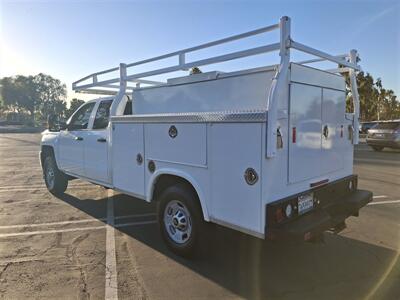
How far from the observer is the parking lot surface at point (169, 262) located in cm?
357

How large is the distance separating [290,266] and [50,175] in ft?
20.0

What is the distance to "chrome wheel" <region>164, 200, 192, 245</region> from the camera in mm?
4277

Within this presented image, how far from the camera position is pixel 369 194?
4.82 metres

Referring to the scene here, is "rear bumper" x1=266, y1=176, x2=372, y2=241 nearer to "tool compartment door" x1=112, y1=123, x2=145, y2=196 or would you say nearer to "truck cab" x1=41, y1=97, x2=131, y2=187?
"tool compartment door" x1=112, y1=123, x2=145, y2=196

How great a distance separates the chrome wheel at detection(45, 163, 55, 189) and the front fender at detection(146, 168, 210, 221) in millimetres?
4068

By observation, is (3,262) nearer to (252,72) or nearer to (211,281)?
(211,281)

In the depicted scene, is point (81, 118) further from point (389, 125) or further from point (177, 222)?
point (389, 125)

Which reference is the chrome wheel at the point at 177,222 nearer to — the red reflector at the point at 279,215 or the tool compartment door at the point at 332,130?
the red reflector at the point at 279,215

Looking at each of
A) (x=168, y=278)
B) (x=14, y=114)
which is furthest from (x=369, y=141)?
(x=14, y=114)

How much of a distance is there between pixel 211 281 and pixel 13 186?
7294 mm

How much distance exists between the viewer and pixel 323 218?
381 centimetres

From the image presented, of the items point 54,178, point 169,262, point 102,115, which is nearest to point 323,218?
point 169,262

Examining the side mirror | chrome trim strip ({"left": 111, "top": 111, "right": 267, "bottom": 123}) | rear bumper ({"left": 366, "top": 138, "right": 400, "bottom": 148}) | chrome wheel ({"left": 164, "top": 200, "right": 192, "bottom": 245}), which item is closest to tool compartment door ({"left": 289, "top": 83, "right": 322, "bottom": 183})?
chrome trim strip ({"left": 111, "top": 111, "right": 267, "bottom": 123})

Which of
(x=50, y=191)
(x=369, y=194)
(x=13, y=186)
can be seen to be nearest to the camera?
(x=369, y=194)
